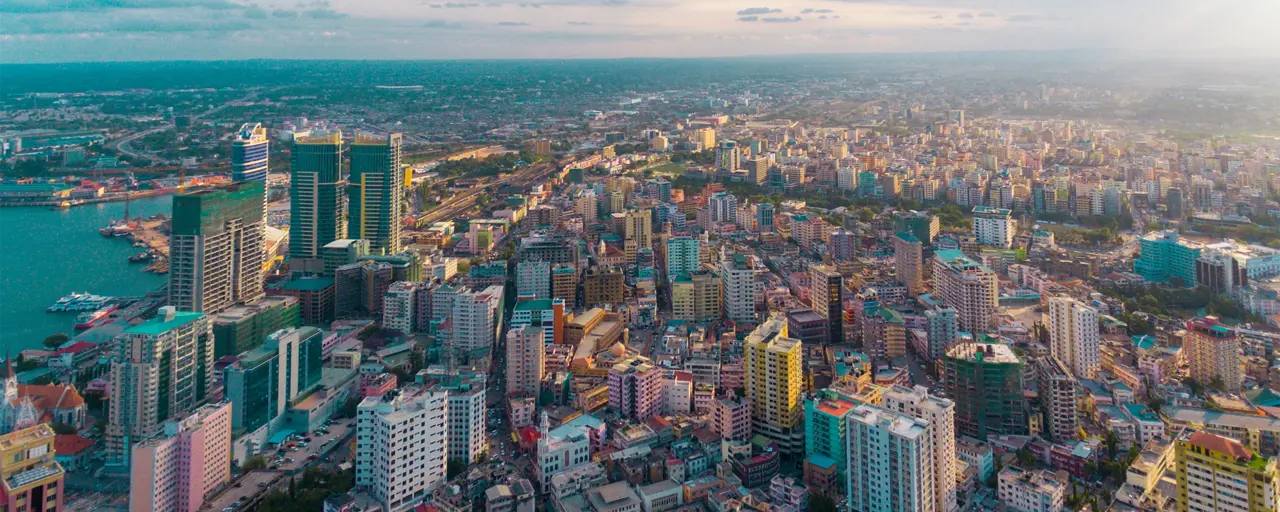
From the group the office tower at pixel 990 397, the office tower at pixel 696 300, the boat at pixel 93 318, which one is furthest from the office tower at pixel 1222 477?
the boat at pixel 93 318

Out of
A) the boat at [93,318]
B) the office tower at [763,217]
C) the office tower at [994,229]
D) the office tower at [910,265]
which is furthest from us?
the office tower at [763,217]

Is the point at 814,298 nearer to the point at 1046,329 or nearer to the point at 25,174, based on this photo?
the point at 1046,329

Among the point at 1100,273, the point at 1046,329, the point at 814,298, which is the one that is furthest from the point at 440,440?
the point at 1100,273

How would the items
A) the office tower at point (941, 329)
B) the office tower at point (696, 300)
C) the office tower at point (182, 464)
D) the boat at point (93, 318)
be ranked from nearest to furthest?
the office tower at point (182, 464) < the office tower at point (941, 329) < the office tower at point (696, 300) < the boat at point (93, 318)

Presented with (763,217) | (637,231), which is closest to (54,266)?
(637,231)

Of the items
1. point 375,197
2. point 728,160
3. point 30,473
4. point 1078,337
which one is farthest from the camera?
point 728,160

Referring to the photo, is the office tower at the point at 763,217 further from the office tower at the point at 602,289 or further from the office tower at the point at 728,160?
the office tower at the point at 728,160

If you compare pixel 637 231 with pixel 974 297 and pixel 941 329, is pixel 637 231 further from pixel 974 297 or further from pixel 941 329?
pixel 941 329
